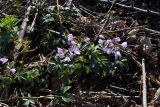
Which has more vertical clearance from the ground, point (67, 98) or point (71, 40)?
point (71, 40)

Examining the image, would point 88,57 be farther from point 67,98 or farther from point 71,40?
point 67,98

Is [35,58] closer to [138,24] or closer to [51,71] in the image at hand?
[51,71]

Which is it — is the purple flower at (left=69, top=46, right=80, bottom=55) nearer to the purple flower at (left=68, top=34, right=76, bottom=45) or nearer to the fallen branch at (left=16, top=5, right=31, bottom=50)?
the purple flower at (left=68, top=34, right=76, bottom=45)

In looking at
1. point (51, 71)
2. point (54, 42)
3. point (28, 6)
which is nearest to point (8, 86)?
point (51, 71)

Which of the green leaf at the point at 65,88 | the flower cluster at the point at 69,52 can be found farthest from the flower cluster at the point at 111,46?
the green leaf at the point at 65,88

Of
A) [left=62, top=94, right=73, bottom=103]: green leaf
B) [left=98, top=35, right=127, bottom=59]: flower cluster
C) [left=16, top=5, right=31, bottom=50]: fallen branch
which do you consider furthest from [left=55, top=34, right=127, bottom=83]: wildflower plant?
[left=16, top=5, right=31, bottom=50]: fallen branch

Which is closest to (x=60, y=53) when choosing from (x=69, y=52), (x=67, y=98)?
(x=69, y=52)

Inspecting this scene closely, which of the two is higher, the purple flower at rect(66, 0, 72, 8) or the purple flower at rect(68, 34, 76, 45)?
the purple flower at rect(66, 0, 72, 8)

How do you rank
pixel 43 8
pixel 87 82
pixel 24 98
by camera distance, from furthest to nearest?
1. pixel 43 8
2. pixel 87 82
3. pixel 24 98
